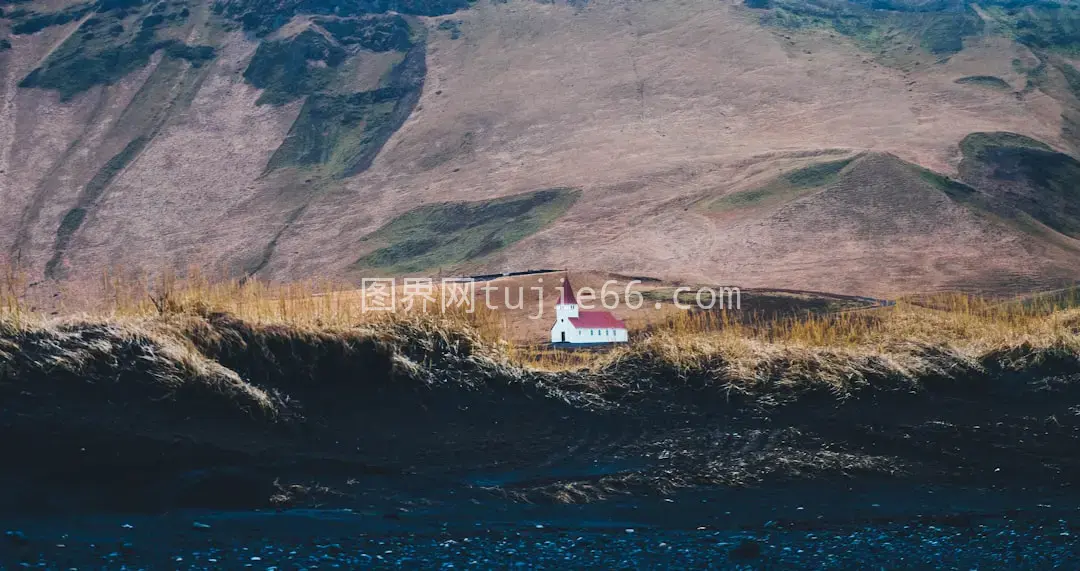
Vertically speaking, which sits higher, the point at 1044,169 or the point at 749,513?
the point at 1044,169

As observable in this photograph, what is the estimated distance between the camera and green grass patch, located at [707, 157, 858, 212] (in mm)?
66188

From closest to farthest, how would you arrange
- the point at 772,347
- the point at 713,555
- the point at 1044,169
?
1. the point at 713,555
2. the point at 772,347
3. the point at 1044,169

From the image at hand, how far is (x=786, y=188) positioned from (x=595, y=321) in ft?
104

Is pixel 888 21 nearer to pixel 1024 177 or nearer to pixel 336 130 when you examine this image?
pixel 1024 177

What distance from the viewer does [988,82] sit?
86.0m

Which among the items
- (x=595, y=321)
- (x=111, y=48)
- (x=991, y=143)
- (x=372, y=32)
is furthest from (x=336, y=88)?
(x=595, y=321)

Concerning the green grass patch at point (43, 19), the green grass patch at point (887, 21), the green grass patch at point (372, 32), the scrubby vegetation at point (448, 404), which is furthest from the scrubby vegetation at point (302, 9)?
the scrubby vegetation at point (448, 404)

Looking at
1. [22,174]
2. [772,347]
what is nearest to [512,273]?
[22,174]

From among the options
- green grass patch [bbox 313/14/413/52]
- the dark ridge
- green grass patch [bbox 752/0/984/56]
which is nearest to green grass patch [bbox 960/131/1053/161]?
green grass patch [bbox 752/0/984/56]

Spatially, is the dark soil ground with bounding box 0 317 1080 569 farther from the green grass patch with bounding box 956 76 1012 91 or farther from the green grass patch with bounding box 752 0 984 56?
the green grass patch with bounding box 752 0 984 56

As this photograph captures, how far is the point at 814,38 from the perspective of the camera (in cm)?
9812

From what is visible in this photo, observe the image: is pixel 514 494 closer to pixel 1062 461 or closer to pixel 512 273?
pixel 1062 461

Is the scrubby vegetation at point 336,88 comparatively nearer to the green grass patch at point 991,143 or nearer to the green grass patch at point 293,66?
the green grass patch at point 293,66

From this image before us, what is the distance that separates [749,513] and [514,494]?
6.68 ft
